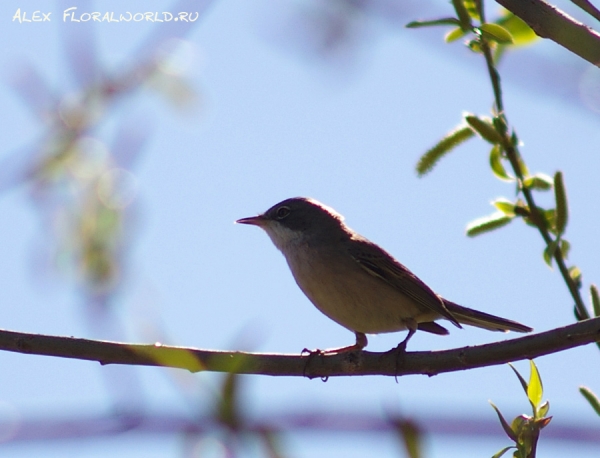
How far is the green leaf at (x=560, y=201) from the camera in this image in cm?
332

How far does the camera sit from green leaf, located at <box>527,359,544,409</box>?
262cm

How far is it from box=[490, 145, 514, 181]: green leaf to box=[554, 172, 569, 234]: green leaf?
29cm

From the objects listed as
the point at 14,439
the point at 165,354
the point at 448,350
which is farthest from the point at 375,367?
the point at 14,439

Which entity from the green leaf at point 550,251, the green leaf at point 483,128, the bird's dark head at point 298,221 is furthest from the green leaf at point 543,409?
the bird's dark head at point 298,221

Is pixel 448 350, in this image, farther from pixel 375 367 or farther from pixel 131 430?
pixel 131 430

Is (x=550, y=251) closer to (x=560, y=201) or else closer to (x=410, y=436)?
(x=560, y=201)

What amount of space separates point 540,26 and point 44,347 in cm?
259

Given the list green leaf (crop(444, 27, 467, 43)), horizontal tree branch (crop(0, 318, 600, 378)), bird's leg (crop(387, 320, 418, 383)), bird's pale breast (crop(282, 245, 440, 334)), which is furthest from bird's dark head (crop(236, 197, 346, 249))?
green leaf (crop(444, 27, 467, 43))

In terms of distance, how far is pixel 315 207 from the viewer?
743 centimetres

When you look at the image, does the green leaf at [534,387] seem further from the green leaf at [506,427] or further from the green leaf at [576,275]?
the green leaf at [576,275]

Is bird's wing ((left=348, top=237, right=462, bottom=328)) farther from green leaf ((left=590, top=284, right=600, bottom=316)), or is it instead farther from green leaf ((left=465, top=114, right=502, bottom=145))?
green leaf ((left=590, top=284, right=600, bottom=316))

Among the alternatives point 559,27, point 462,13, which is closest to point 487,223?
point 462,13

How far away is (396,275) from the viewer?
21.0ft

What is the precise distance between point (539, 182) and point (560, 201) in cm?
27
